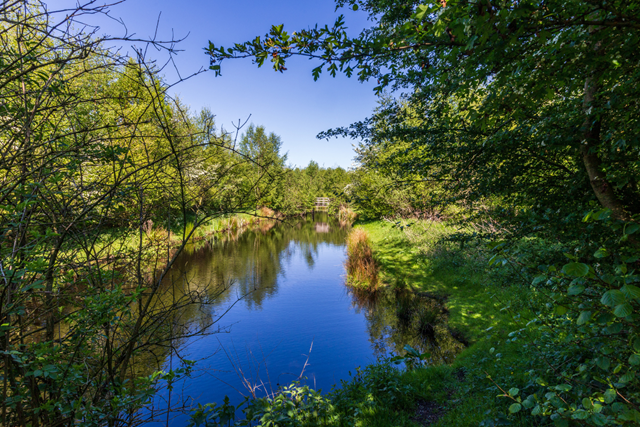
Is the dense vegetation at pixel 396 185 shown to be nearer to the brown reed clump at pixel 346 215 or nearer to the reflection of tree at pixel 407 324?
the reflection of tree at pixel 407 324

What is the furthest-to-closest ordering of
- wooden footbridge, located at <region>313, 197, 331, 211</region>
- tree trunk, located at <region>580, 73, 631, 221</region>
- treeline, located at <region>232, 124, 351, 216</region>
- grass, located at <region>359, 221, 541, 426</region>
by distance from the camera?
wooden footbridge, located at <region>313, 197, 331, 211</region>, treeline, located at <region>232, 124, 351, 216</region>, grass, located at <region>359, 221, 541, 426</region>, tree trunk, located at <region>580, 73, 631, 221</region>

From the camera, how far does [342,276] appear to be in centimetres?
1297

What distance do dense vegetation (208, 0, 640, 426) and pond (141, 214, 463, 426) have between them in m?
2.96

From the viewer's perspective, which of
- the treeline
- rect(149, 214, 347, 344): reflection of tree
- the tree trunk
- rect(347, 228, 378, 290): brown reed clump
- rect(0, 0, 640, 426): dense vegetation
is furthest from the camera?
the treeline

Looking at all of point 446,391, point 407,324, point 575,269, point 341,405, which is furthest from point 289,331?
point 575,269

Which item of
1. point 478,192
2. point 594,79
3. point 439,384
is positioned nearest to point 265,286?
point 439,384

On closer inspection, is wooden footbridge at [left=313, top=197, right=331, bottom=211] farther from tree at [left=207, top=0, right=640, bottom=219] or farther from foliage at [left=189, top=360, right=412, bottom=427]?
tree at [left=207, top=0, right=640, bottom=219]

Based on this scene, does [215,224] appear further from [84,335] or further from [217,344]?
[84,335]

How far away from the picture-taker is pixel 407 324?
8008 millimetres

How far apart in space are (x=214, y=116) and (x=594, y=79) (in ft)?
9.97

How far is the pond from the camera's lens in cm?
599

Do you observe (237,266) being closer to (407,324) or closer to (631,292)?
(407,324)

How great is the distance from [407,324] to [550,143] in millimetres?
6554

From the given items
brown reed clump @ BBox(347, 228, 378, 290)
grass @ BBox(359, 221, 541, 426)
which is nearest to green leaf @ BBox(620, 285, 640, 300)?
grass @ BBox(359, 221, 541, 426)
